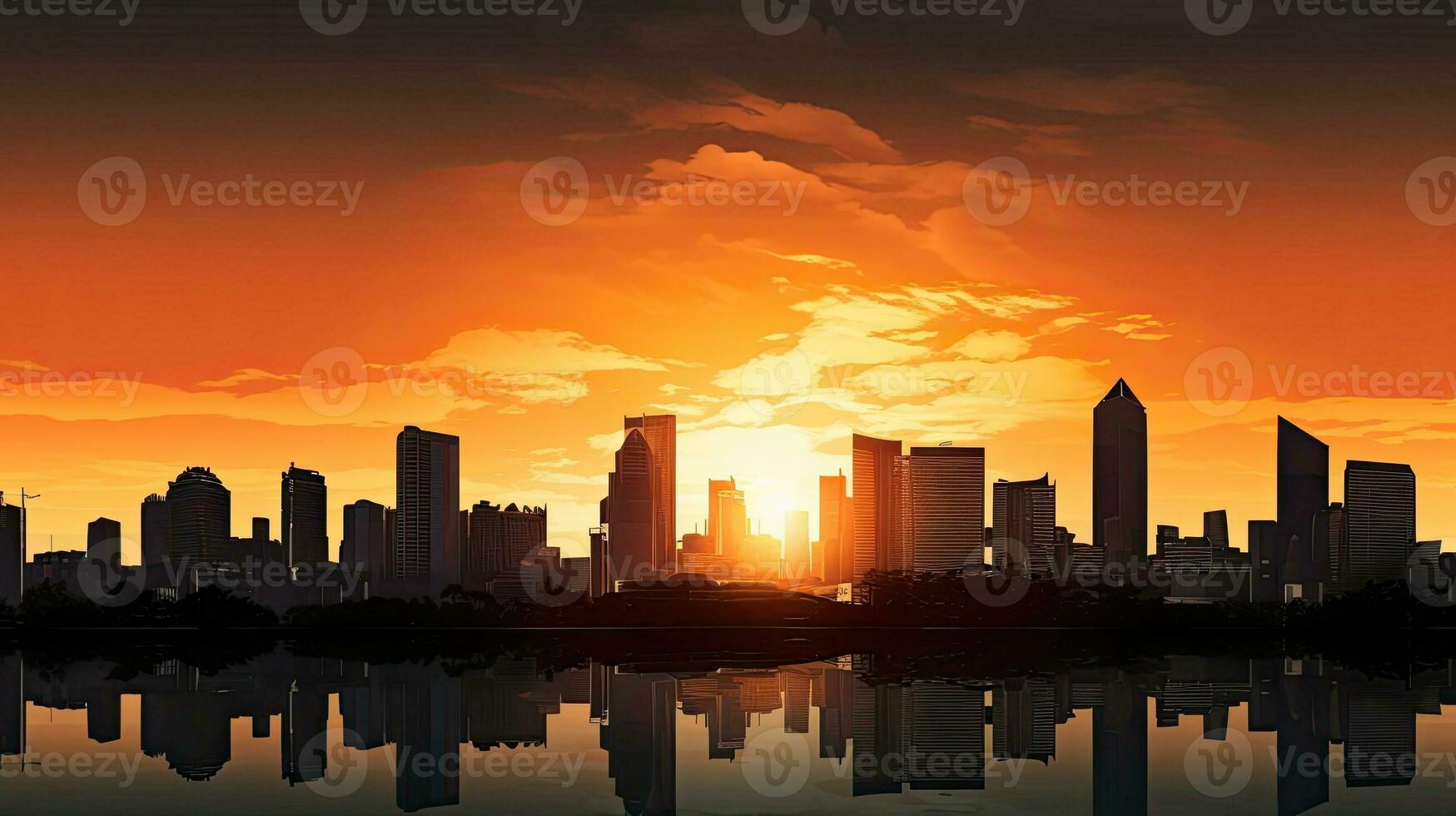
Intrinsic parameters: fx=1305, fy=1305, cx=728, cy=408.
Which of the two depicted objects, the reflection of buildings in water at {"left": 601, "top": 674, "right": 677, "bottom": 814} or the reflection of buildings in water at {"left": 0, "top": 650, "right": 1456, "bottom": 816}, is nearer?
the reflection of buildings in water at {"left": 601, "top": 674, "right": 677, "bottom": 814}

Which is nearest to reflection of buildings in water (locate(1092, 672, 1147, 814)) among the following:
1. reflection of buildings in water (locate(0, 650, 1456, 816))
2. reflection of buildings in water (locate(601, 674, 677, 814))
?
reflection of buildings in water (locate(0, 650, 1456, 816))

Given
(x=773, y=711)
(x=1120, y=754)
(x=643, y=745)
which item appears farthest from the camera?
(x=773, y=711)

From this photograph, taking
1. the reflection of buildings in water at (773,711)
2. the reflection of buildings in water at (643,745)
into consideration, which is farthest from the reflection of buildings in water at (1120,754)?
the reflection of buildings in water at (643,745)

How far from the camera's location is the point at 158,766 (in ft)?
141

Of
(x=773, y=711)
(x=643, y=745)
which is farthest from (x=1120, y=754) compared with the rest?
(x=643, y=745)

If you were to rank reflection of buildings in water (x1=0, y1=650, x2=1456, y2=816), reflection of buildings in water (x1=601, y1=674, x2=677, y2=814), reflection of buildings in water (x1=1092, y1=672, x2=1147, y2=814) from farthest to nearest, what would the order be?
1. reflection of buildings in water (x1=0, y1=650, x2=1456, y2=816)
2. reflection of buildings in water (x1=1092, y1=672, x2=1147, y2=814)
3. reflection of buildings in water (x1=601, y1=674, x2=677, y2=814)

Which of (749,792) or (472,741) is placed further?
(472,741)

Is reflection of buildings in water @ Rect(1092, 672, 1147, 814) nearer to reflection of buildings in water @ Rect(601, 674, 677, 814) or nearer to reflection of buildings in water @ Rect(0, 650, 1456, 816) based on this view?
reflection of buildings in water @ Rect(0, 650, 1456, 816)

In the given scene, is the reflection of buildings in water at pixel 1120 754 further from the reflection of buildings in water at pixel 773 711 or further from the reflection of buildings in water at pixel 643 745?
the reflection of buildings in water at pixel 643 745

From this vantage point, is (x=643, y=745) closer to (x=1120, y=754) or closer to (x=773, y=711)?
(x=773, y=711)

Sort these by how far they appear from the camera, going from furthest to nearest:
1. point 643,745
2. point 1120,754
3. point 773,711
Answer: point 773,711 < point 643,745 < point 1120,754

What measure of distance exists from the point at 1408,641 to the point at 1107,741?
137 metres

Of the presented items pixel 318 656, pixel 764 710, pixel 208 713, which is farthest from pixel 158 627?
pixel 764 710

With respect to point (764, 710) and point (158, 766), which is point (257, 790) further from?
point (764, 710)
